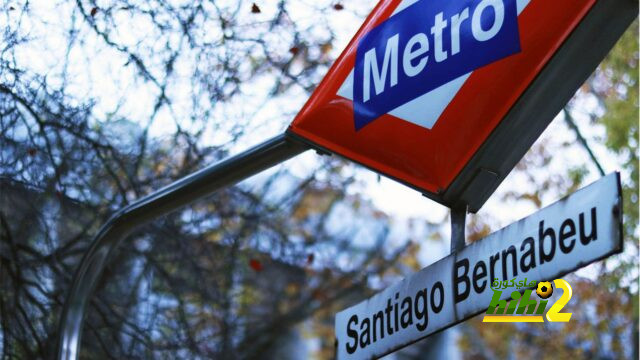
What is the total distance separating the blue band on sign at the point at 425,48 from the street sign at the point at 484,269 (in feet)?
1.91

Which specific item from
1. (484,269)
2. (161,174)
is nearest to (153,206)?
(484,269)

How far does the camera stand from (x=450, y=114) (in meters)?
3.46

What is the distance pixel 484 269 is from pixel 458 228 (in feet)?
0.82

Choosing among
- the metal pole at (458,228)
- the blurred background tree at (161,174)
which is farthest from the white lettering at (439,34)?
the blurred background tree at (161,174)

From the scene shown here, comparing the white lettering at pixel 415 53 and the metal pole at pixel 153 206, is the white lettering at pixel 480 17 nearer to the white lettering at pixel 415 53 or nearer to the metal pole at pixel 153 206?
the white lettering at pixel 415 53

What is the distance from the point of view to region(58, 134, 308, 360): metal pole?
3.96m

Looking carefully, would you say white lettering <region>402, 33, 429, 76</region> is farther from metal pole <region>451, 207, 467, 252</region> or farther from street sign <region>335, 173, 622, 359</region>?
street sign <region>335, 173, 622, 359</region>

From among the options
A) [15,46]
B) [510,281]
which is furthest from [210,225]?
[510,281]

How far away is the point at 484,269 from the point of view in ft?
10.6

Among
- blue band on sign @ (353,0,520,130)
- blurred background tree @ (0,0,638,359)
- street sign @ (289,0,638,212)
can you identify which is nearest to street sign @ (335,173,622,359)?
street sign @ (289,0,638,212)

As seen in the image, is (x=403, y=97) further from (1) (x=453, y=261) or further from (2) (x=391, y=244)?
(2) (x=391, y=244)

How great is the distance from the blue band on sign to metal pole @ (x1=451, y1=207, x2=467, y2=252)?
42 cm

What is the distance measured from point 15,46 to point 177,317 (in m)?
2.98

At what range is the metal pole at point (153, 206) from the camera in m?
3.96
